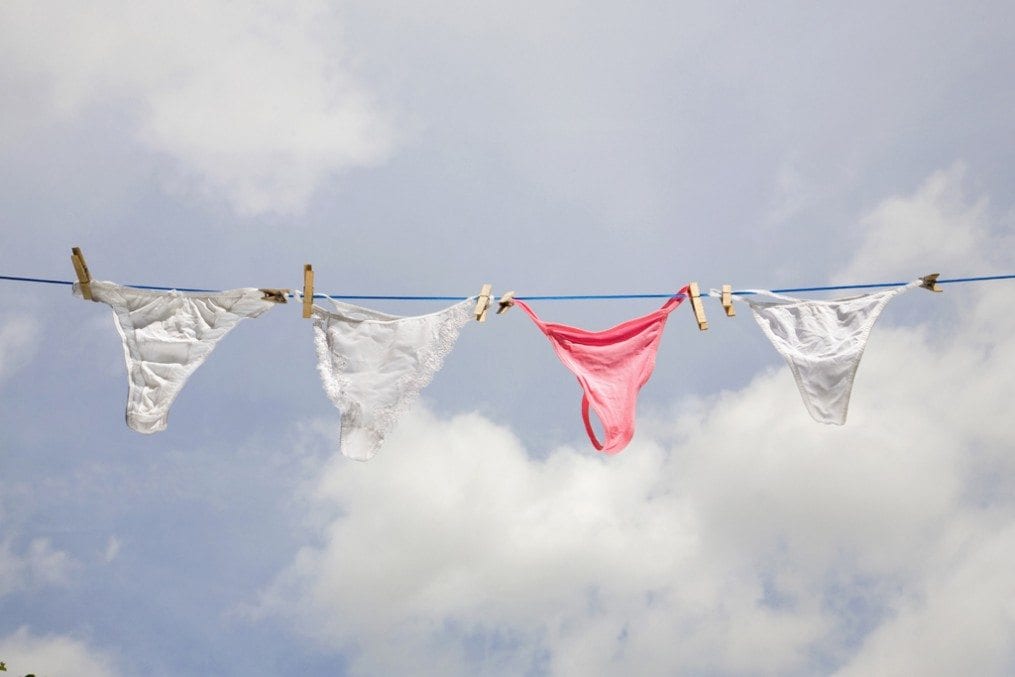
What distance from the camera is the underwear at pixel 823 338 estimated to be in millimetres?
6578

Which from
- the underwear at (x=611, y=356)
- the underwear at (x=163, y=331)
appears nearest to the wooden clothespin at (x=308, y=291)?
the underwear at (x=163, y=331)

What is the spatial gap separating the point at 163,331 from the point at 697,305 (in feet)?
14.4

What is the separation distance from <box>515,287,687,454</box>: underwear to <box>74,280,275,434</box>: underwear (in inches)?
95.7

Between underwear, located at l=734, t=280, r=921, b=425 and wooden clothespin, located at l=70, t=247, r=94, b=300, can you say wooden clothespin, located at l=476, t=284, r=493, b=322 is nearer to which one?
underwear, located at l=734, t=280, r=921, b=425

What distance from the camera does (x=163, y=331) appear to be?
6742 mm

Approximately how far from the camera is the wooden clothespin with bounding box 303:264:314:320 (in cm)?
644

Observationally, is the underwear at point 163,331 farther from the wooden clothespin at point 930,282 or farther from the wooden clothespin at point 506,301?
the wooden clothespin at point 930,282

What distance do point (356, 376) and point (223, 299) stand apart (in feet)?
4.29

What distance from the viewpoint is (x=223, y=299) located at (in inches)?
266

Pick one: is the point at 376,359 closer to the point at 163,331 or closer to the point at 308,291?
the point at 308,291

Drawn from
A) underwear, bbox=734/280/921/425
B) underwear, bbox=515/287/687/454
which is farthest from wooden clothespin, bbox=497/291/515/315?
underwear, bbox=734/280/921/425

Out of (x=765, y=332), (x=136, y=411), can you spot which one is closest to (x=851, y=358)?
(x=765, y=332)

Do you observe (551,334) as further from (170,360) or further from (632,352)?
(170,360)

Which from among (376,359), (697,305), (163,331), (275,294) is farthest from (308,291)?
(697,305)
